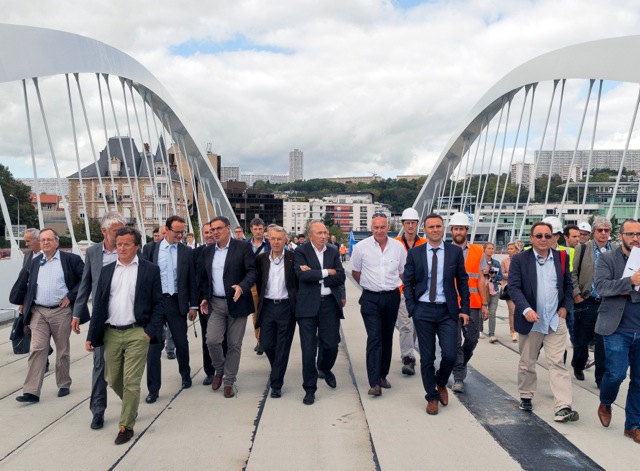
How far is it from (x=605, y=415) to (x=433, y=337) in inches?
60.8

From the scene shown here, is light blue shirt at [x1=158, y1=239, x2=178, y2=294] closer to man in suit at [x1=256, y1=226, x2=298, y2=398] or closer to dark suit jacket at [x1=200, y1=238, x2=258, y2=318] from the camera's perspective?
dark suit jacket at [x1=200, y1=238, x2=258, y2=318]

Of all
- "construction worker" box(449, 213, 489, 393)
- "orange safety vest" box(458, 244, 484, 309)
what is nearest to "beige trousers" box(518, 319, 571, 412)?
"construction worker" box(449, 213, 489, 393)

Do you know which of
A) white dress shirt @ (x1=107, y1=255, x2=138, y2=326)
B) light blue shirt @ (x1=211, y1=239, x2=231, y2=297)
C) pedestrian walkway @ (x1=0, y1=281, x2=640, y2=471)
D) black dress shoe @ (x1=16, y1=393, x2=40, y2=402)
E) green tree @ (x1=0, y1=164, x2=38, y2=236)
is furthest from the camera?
green tree @ (x1=0, y1=164, x2=38, y2=236)

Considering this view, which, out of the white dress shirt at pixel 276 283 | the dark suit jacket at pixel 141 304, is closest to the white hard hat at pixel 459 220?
the white dress shirt at pixel 276 283

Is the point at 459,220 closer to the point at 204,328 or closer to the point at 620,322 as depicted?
the point at 620,322

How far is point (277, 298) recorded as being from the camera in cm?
650

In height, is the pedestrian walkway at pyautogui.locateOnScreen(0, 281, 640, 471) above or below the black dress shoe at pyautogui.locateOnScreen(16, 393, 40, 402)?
above

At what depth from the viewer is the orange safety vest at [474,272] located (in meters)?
6.80

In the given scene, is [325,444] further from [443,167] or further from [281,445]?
[443,167]

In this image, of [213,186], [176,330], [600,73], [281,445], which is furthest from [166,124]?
[281,445]

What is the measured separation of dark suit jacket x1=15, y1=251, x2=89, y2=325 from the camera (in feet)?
21.0

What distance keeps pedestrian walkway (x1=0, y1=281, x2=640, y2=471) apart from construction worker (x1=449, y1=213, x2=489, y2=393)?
0.26 metres

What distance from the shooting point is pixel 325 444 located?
4.77 m

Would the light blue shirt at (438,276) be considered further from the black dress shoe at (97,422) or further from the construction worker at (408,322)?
the black dress shoe at (97,422)
